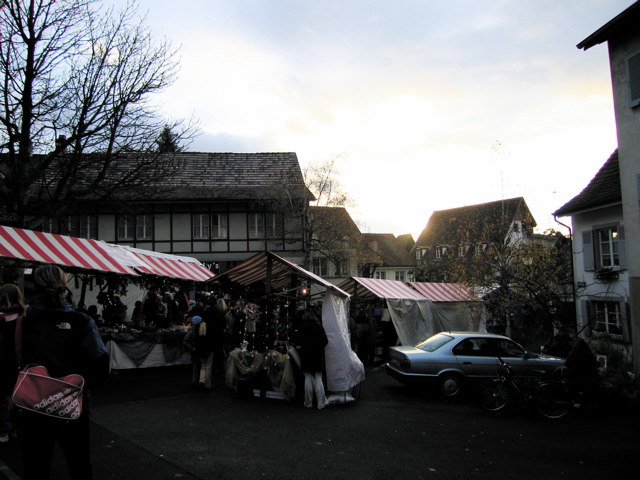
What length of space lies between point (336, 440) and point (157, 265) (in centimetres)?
1047

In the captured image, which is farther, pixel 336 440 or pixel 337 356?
pixel 337 356

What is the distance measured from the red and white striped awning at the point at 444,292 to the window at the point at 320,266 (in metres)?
13.3

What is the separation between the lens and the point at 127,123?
17.2 meters

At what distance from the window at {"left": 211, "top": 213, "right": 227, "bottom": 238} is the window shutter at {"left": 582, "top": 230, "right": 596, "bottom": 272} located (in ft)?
66.8

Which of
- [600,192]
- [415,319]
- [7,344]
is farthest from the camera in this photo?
[415,319]

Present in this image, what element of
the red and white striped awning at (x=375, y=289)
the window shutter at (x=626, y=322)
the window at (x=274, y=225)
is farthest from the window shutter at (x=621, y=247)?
the window at (x=274, y=225)

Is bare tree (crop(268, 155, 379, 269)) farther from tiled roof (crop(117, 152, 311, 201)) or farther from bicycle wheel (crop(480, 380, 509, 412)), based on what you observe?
bicycle wheel (crop(480, 380, 509, 412))

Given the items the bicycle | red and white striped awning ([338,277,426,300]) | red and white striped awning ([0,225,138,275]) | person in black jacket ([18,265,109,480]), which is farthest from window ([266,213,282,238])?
person in black jacket ([18,265,109,480])

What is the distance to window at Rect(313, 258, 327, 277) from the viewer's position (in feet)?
120

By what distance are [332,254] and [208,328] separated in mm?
23283

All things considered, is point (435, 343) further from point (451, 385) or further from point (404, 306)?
point (404, 306)

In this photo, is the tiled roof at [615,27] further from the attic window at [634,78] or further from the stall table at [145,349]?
the stall table at [145,349]

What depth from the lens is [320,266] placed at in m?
38.5

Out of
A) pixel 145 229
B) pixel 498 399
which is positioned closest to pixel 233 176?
pixel 145 229
